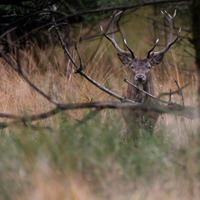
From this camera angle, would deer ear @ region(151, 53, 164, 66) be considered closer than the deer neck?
No

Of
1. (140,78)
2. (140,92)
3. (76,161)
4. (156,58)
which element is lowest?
(76,161)

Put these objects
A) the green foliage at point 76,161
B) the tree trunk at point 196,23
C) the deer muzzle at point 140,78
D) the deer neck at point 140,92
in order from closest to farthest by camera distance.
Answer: the green foliage at point 76,161 → the tree trunk at point 196,23 → the deer muzzle at point 140,78 → the deer neck at point 140,92

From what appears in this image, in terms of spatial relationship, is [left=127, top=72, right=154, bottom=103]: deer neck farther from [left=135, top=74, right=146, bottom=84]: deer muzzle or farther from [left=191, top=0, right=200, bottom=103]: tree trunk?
[left=191, top=0, right=200, bottom=103]: tree trunk

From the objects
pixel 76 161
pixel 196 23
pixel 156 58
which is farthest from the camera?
pixel 156 58

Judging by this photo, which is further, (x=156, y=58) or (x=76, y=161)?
(x=156, y=58)

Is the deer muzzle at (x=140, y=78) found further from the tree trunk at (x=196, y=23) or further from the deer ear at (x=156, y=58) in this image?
the tree trunk at (x=196, y=23)

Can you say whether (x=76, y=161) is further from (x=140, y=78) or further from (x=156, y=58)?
(x=156, y=58)

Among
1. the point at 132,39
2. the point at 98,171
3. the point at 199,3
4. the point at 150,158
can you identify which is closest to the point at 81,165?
the point at 98,171

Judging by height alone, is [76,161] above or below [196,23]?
below

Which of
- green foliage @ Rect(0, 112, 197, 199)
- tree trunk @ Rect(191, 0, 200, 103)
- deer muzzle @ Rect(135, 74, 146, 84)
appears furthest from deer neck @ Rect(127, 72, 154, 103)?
green foliage @ Rect(0, 112, 197, 199)

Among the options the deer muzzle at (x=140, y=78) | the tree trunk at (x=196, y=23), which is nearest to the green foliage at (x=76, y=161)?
the tree trunk at (x=196, y=23)

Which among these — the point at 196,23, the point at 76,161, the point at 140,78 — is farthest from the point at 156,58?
the point at 76,161

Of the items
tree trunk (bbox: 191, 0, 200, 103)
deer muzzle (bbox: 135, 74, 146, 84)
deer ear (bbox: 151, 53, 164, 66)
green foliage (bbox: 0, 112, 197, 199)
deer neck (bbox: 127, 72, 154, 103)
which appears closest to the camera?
green foliage (bbox: 0, 112, 197, 199)

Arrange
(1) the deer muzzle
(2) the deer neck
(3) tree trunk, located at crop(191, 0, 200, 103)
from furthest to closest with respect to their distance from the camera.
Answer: (2) the deer neck < (1) the deer muzzle < (3) tree trunk, located at crop(191, 0, 200, 103)
